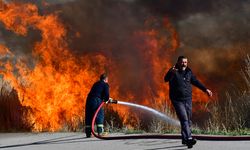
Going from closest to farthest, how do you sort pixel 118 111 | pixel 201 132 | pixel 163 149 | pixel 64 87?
pixel 163 149, pixel 201 132, pixel 118 111, pixel 64 87

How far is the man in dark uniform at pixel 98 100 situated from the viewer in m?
12.6

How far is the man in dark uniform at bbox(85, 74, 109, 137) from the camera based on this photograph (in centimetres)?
1261

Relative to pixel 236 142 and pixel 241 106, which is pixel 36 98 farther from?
pixel 236 142

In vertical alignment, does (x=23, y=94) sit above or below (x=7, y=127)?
above

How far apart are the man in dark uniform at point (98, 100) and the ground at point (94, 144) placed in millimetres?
391

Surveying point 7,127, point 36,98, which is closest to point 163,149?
point 7,127

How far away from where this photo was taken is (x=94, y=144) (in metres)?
11.0

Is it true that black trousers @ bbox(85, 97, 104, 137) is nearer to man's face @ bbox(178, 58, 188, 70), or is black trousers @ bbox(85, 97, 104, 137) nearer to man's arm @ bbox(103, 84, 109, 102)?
man's arm @ bbox(103, 84, 109, 102)

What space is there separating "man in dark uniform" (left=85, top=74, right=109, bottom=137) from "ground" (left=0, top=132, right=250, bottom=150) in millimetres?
391

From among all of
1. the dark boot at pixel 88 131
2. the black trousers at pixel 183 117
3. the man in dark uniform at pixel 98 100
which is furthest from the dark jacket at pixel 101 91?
the black trousers at pixel 183 117

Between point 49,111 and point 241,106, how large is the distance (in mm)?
7632

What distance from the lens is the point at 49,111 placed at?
17875 millimetres

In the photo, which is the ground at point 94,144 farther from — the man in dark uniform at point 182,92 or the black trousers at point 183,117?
the man in dark uniform at point 182,92

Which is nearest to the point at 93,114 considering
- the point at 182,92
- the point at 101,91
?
the point at 101,91
